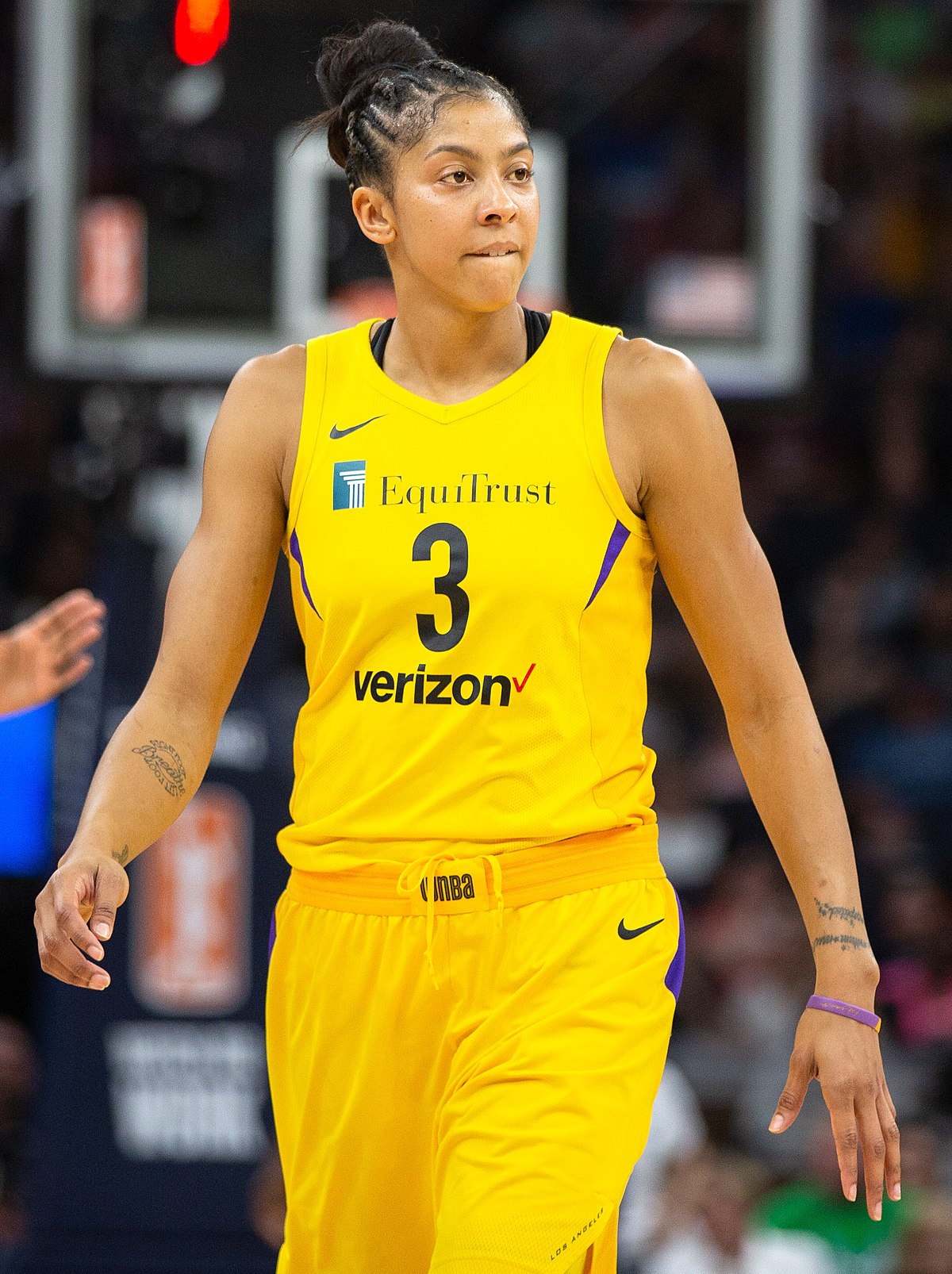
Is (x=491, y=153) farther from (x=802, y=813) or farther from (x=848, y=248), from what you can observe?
(x=848, y=248)

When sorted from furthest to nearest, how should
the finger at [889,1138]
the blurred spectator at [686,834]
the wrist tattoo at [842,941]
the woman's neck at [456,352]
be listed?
the blurred spectator at [686,834], the woman's neck at [456,352], the wrist tattoo at [842,941], the finger at [889,1138]

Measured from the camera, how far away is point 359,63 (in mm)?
3381

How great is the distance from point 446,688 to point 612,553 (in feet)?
1.08

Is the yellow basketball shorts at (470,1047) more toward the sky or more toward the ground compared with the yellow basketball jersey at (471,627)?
→ more toward the ground

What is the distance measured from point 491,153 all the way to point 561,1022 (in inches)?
52.7

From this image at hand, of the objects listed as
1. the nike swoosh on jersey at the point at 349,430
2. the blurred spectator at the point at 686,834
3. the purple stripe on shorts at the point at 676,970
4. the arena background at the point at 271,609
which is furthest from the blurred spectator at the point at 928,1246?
the nike swoosh on jersey at the point at 349,430

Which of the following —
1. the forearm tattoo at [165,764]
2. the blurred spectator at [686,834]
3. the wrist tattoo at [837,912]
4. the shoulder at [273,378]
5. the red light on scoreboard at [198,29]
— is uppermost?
the red light on scoreboard at [198,29]

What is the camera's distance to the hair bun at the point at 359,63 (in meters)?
3.34

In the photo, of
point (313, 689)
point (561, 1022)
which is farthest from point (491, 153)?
point (561, 1022)

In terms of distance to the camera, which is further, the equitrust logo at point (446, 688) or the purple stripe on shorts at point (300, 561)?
the purple stripe on shorts at point (300, 561)

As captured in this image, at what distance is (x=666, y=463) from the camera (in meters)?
3.13

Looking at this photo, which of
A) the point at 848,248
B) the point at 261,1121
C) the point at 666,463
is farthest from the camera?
the point at 848,248

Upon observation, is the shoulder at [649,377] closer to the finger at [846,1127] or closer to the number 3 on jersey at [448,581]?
the number 3 on jersey at [448,581]

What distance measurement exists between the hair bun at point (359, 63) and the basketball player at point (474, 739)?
0.19ft
